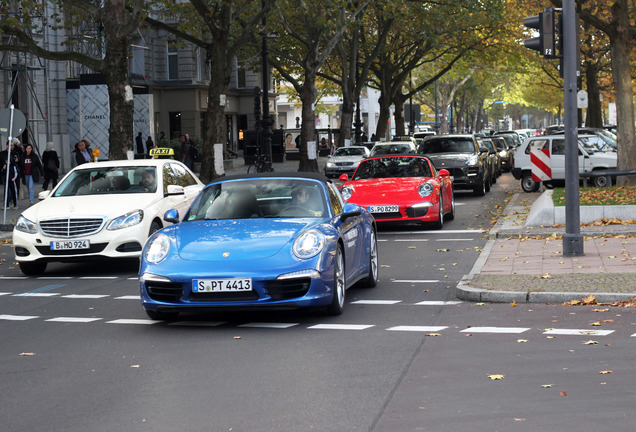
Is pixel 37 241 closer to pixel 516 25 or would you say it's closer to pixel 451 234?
pixel 451 234

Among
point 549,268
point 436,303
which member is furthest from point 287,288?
point 549,268

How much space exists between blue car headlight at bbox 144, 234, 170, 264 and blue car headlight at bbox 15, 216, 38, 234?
4.44 m

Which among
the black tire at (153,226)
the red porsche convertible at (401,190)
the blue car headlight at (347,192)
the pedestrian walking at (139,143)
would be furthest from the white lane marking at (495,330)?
the pedestrian walking at (139,143)

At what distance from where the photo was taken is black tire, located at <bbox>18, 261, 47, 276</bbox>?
13.6 metres

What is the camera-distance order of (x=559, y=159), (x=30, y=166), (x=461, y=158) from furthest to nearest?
(x=461, y=158) → (x=559, y=159) → (x=30, y=166)

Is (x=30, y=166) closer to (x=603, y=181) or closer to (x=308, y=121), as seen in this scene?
(x=603, y=181)

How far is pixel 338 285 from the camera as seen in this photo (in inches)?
374

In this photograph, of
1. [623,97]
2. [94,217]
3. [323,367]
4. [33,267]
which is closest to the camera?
[323,367]

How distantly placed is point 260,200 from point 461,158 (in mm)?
18538

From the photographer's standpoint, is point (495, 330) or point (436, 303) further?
point (436, 303)

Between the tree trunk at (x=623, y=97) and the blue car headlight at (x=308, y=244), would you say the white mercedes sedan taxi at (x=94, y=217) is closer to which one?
the blue car headlight at (x=308, y=244)

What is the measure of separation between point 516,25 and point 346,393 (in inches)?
1856

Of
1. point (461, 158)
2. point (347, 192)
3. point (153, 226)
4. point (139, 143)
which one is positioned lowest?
point (153, 226)

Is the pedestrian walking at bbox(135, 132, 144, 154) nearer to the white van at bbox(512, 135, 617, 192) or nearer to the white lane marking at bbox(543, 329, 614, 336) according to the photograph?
the white van at bbox(512, 135, 617, 192)
